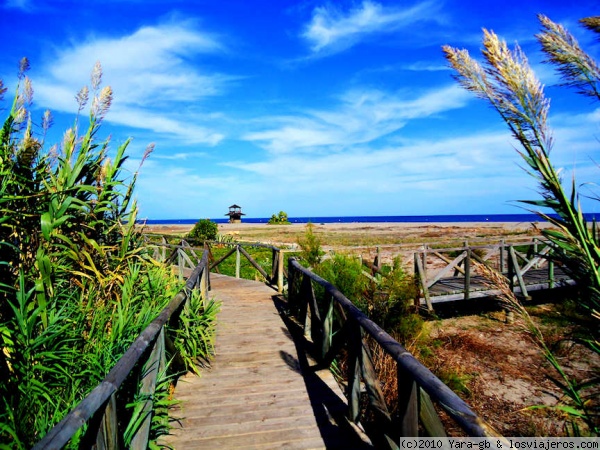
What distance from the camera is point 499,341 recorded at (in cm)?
845

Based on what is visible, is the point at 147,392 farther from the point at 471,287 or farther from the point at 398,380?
the point at 471,287

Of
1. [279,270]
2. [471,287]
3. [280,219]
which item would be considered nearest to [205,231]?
[279,270]

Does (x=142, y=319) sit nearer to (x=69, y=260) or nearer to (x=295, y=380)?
(x=69, y=260)

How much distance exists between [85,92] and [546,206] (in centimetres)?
426

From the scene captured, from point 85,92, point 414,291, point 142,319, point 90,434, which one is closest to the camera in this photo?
point 90,434

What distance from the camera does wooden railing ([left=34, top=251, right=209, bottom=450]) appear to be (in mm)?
1579

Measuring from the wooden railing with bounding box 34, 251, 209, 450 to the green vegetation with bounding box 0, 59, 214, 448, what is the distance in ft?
0.41

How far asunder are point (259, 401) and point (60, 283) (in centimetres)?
229

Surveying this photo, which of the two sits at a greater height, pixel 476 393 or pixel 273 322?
pixel 273 322

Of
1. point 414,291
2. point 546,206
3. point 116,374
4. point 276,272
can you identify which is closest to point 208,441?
point 116,374

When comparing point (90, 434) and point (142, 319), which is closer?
point (90, 434)

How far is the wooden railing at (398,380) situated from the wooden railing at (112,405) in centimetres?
169

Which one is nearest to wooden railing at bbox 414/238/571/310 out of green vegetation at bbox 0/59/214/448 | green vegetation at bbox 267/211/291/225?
green vegetation at bbox 0/59/214/448

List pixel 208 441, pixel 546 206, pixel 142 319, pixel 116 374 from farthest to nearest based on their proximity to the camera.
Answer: pixel 142 319 < pixel 208 441 < pixel 116 374 < pixel 546 206
